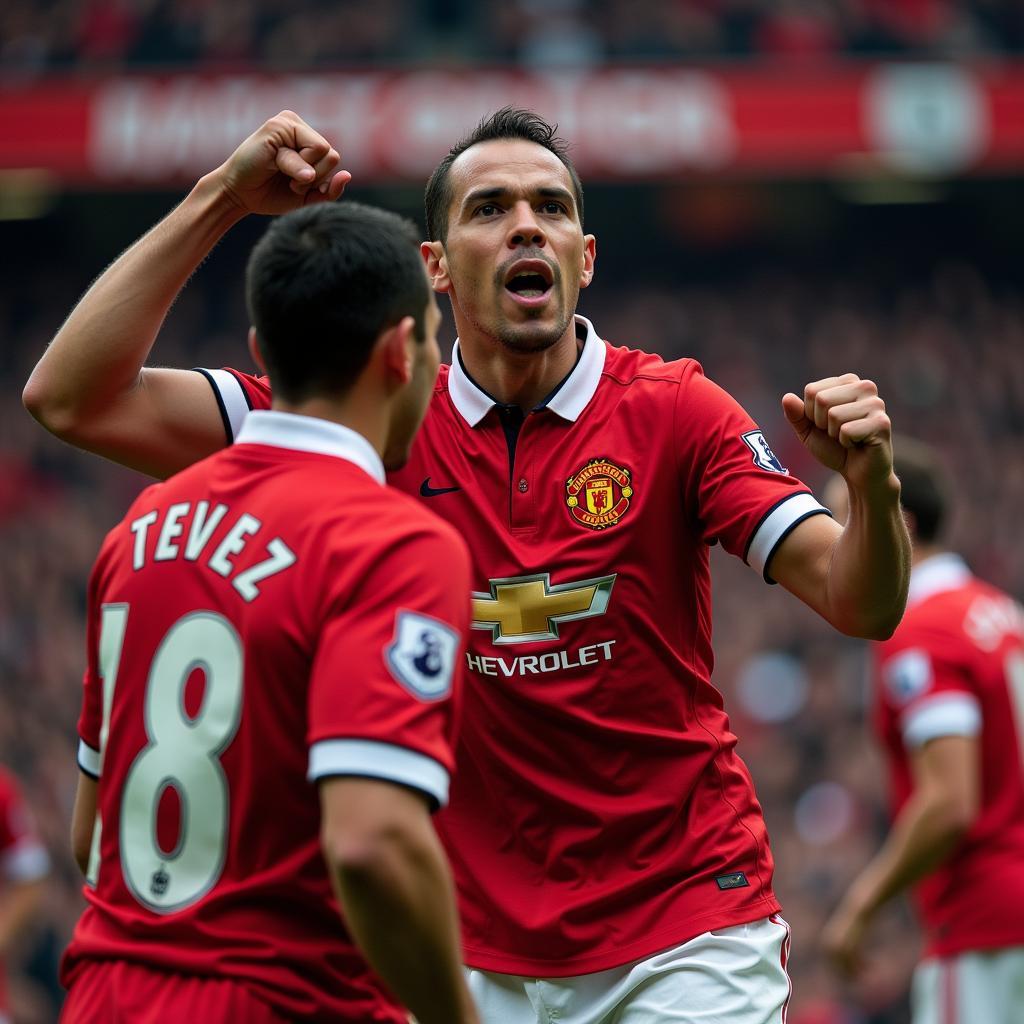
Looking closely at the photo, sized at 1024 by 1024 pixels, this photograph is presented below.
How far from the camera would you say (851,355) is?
17.8 metres

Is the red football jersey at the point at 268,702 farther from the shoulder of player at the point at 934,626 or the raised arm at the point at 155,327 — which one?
the shoulder of player at the point at 934,626

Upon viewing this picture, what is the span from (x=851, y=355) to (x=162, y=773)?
16.2 meters

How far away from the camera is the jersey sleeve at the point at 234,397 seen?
354 centimetres

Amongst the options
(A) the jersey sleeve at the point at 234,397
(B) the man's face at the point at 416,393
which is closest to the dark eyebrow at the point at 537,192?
(A) the jersey sleeve at the point at 234,397

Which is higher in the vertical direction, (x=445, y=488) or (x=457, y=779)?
(x=445, y=488)

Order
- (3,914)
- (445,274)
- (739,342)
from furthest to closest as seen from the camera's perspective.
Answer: (739,342)
(3,914)
(445,274)

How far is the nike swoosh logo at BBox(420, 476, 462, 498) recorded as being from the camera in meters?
3.55

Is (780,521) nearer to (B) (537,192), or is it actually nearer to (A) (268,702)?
(B) (537,192)

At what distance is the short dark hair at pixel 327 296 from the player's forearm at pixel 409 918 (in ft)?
2.53

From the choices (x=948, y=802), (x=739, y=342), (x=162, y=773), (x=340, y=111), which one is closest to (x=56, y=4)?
(x=340, y=111)

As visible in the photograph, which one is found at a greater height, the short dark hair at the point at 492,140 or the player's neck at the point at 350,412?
the short dark hair at the point at 492,140

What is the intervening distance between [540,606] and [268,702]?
1.12 m

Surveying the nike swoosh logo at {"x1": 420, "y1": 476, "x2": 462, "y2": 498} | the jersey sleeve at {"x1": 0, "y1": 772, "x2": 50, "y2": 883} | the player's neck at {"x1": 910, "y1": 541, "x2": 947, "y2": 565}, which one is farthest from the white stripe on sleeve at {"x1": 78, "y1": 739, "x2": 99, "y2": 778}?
the jersey sleeve at {"x1": 0, "y1": 772, "x2": 50, "y2": 883}

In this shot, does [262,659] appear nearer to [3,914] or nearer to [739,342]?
[3,914]
